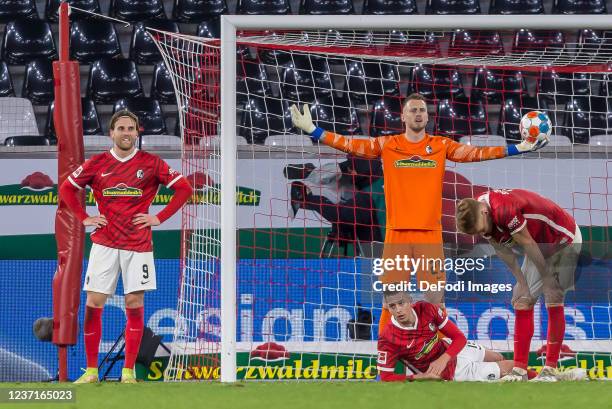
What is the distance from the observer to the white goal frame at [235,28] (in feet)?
17.2

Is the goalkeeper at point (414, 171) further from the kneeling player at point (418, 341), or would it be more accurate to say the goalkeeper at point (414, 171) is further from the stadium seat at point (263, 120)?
the stadium seat at point (263, 120)

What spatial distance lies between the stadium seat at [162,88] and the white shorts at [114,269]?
4.48 meters

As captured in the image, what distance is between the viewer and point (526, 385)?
4645 millimetres

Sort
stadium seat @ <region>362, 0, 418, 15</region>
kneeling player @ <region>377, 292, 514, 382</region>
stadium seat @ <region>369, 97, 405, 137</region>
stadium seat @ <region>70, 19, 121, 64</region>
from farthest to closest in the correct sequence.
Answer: stadium seat @ <region>362, 0, 418, 15</region> → stadium seat @ <region>70, 19, 121, 64</region> → stadium seat @ <region>369, 97, 405, 137</region> → kneeling player @ <region>377, 292, 514, 382</region>

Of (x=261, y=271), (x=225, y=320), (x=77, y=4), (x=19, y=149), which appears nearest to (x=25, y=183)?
(x=19, y=149)

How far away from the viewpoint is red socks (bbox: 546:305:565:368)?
5.43 metres

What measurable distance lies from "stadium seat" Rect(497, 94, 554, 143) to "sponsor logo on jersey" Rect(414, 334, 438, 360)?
10.7 feet

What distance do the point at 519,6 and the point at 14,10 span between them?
4998 millimetres

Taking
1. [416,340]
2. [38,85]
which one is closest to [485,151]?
[416,340]

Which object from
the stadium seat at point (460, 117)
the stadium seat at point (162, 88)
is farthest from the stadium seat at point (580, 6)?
the stadium seat at point (162, 88)

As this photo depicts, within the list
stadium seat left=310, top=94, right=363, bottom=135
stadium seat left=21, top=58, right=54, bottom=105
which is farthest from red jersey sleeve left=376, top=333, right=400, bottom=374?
stadium seat left=21, top=58, right=54, bottom=105

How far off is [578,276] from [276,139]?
3.12 metres

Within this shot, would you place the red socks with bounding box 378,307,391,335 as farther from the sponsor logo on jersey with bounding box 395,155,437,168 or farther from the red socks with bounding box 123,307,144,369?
the red socks with bounding box 123,307,144,369

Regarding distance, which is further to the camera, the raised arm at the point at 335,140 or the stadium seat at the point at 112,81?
the stadium seat at the point at 112,81
